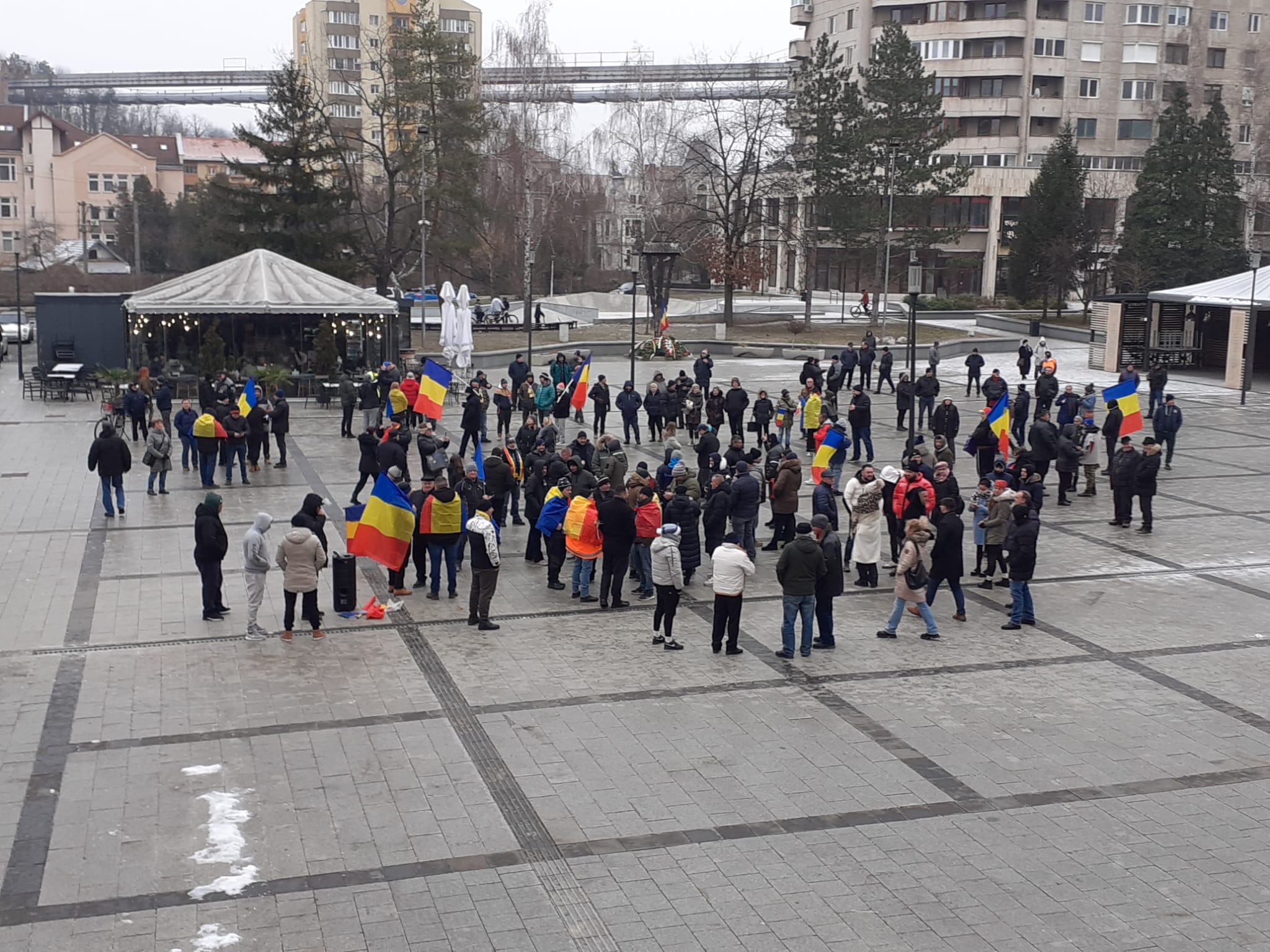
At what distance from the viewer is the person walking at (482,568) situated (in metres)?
13.7

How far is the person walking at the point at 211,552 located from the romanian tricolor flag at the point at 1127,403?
15.4 metres

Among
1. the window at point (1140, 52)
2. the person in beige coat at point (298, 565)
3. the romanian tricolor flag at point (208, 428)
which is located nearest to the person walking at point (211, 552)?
the person in beige coat at point (298, 565)

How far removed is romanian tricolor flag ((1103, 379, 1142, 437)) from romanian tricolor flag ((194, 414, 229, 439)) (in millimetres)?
15040

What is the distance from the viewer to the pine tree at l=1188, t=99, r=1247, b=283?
5597 cm

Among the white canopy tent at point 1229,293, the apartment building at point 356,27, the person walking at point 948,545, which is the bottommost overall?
the person walking at point 948,545

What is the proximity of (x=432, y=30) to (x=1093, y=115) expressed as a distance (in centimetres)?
4399

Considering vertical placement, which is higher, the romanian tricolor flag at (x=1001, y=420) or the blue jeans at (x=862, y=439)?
the romanian tricolor flag at (x=1001, y=420)

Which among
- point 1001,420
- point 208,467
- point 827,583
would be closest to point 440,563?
point 827,583

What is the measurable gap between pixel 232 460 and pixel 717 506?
10397 mm

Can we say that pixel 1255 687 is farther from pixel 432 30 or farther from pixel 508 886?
pixel 432 30

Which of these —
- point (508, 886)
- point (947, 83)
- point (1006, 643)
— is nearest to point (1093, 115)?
point (947, 83)

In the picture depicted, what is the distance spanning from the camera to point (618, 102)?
96.5 m

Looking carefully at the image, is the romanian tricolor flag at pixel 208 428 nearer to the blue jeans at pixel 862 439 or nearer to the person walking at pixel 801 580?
the blue jeans at pixel 862 439

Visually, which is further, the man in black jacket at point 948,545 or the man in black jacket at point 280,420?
the man in black jacket at point 280,420
